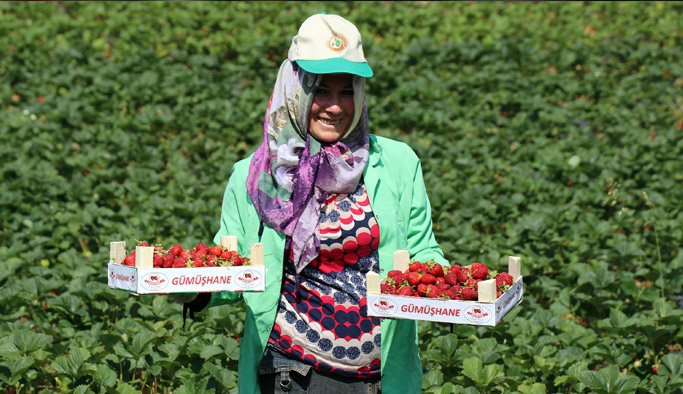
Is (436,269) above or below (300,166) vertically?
below

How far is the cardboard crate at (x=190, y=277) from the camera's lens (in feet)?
8.07

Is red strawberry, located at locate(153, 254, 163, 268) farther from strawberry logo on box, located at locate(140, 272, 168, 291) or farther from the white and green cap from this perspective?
the white and green cap

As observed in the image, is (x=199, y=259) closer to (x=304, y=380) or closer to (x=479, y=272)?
(x=304, y=380)

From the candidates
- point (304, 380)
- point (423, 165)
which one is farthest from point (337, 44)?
point (423, 165)

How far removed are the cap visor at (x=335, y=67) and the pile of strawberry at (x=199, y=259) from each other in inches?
24.8

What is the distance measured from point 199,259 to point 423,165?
5.50 m

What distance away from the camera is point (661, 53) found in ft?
38.1

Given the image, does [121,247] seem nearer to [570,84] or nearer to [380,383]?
[380,383]

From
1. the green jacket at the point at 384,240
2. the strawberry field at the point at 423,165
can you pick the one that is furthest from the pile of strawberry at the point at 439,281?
the strawberry field at the point at 423,165

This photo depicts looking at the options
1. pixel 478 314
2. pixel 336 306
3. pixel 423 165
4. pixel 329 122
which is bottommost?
pixel 423 165

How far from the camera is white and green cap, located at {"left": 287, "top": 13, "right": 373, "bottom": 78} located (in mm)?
2594

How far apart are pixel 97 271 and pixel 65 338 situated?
76cm

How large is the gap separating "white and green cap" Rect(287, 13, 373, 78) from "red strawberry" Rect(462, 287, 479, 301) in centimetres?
73

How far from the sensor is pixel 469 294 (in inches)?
94.7
